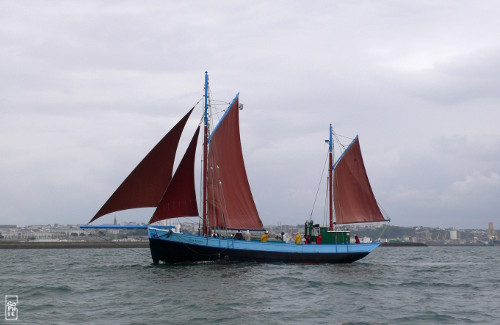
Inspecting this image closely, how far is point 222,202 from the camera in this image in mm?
51062

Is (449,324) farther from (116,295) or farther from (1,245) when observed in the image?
(1,245)

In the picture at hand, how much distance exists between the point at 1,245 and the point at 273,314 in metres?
123

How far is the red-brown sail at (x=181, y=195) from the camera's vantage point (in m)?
47.1

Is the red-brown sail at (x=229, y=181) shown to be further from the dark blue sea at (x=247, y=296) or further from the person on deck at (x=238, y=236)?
the dark blue sea at (x=247, y=296)

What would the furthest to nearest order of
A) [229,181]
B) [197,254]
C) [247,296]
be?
[229,181]
[197,254]
[247,296]

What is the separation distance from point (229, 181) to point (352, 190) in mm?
13183

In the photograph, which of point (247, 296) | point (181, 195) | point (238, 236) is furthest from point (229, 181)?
point (247, 296)

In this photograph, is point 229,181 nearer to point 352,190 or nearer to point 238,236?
point 238,236

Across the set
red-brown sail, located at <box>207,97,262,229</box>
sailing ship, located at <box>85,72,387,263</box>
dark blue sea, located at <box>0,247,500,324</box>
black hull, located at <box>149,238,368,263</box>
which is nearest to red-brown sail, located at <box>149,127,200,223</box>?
sailing ship, located at <box>85,72,387,263</box>

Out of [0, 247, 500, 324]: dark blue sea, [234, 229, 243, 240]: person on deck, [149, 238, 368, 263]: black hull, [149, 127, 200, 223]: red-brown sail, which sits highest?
[149, 127, 200, 223]: red-brown sail

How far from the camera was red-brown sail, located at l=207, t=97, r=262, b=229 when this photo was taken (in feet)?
167

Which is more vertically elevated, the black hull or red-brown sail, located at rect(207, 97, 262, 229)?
red-brown sail, located at rect(207, 97, 262, 229)

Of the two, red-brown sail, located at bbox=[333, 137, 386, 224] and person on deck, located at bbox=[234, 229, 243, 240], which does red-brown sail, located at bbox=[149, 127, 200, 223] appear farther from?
red-brown sail, located at bbox=[333, 137, 386, 224]

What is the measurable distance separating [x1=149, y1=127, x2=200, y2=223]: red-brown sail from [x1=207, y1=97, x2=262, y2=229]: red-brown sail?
2299 mm
